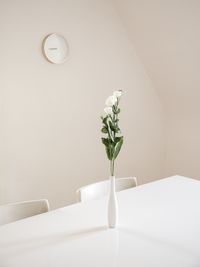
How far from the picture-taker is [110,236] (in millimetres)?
1299

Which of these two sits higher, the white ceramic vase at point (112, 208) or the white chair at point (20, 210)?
the white ceramic vase at point (112, 208)

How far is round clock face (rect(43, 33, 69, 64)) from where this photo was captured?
248cm

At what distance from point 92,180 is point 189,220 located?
5.40 feet

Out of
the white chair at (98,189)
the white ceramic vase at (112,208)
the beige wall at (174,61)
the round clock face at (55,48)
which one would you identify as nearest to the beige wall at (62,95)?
the round clock face at (55,48)

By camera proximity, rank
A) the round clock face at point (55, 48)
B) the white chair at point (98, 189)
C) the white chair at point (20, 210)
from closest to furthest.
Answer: the white chair at point (20, 210) < the white chair at point (98, 189) < the round clock face at point (55, 48)

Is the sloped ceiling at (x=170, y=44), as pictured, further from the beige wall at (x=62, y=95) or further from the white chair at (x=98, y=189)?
the white chair at (x=98, y=189)

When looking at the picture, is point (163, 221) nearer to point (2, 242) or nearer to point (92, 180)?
point (2, 242)

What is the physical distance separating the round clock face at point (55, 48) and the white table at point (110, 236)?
141 centimetres

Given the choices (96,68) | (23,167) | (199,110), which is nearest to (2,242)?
(23,167)

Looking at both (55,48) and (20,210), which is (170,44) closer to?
(55,48)

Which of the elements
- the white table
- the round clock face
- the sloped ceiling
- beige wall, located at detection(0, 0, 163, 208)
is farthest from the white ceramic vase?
the sloped ceiling

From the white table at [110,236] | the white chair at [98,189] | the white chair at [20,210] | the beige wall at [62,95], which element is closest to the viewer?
the white table at [110,236]

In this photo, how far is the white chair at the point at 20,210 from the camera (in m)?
1.54

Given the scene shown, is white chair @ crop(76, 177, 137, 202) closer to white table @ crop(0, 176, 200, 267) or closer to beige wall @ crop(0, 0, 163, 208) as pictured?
white table @ crop(0, 176, 200, 267)
